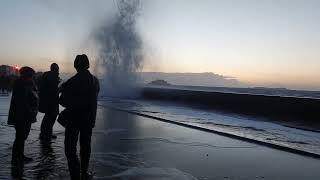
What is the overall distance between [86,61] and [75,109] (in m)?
0.70

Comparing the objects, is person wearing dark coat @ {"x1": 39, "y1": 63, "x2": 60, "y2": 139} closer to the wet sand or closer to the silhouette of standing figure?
the wet sand

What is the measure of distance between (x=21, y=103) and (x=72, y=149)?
2044 mm

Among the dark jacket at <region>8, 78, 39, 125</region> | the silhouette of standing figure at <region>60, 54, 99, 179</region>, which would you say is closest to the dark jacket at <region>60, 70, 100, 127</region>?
the silhouette of standing figure at <region>60, 54, 99, 179</region>

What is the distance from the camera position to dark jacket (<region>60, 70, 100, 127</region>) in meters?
6.35

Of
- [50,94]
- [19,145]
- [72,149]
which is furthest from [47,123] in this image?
[72,149]

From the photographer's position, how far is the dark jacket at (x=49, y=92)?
10.3 m

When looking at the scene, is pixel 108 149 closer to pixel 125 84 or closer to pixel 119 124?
pixel 119 124

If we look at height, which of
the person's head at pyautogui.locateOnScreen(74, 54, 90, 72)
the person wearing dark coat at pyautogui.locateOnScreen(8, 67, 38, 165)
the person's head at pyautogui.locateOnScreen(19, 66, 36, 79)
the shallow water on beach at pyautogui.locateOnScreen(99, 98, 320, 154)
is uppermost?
the person's head at pyautogui.locateOnScreen(74, 54, 90, 72)

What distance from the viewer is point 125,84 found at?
53781 millimetres

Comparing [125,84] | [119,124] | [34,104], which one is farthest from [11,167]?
[125,84]

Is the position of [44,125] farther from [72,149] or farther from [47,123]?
[72,149]

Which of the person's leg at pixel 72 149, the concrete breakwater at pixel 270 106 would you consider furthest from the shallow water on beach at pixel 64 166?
the concrete breakwater at pixel 270 106

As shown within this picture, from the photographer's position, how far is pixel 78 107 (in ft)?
20.8

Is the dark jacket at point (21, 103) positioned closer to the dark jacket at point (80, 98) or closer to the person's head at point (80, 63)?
the dark jacket at point (80, 98)
